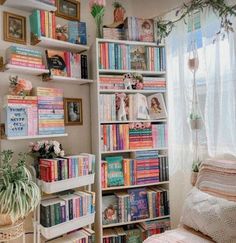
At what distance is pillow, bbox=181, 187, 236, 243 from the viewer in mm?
1593

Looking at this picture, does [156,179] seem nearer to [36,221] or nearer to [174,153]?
[174,153]

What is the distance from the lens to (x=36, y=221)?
1.97m

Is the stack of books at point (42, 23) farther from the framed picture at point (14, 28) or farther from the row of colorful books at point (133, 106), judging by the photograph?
the row of colorful books at point (133, 106)

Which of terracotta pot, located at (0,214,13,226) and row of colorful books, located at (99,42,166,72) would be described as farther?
row of colorful books, located at (99,42,166,72)

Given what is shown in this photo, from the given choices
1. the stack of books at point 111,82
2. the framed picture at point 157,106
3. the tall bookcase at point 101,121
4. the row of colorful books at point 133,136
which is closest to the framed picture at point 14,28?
the tall bookcase at point 101,121

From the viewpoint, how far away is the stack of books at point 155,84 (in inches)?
95.2

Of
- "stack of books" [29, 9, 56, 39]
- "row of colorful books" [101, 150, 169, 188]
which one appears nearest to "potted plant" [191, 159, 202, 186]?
"row of colorful books" [101, 150, 169, 188]

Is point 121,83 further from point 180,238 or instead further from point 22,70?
point 180,238

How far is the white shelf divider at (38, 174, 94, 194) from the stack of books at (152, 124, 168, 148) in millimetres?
676

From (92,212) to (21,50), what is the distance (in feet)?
4.52

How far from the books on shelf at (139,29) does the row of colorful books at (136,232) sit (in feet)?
5.48

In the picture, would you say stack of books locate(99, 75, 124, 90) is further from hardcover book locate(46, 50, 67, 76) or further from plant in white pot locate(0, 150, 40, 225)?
Answer: plant in white pot locate(0, 150, 40, 225)

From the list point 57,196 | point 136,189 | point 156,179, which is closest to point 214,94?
point 156,179

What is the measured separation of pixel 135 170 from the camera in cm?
235
